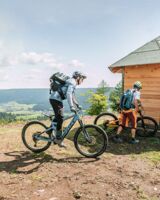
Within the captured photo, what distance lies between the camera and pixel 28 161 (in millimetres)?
8094

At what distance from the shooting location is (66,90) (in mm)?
8336

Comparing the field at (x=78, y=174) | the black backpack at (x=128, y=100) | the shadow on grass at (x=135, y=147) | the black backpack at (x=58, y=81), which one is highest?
the black backpack at (x=58, y=81)

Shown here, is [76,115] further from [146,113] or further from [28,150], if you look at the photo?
[146,113]

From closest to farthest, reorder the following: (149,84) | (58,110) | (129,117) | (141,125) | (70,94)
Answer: (70,94) → (58,110) → (129,117) → (141,125) → (149,84)

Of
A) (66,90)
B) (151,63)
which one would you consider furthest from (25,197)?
(151,63)

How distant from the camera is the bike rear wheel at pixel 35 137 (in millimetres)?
8727

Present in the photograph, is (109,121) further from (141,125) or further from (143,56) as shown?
(143,56)

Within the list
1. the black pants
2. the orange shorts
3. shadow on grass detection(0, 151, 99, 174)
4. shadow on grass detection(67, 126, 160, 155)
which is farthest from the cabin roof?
shadow on grass detection(0, 151, 99, 174)

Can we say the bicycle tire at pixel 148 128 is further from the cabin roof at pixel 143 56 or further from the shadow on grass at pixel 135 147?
the cabin roof at pixel 143 56

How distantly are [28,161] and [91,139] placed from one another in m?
2.02

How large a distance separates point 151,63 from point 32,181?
8.31 metres

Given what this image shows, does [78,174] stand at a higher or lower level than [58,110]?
lower

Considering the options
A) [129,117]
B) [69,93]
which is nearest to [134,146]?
[129,117]

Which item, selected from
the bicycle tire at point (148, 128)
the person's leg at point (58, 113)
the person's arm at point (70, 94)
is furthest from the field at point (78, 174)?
the bicycle tire at point (148, 128)
